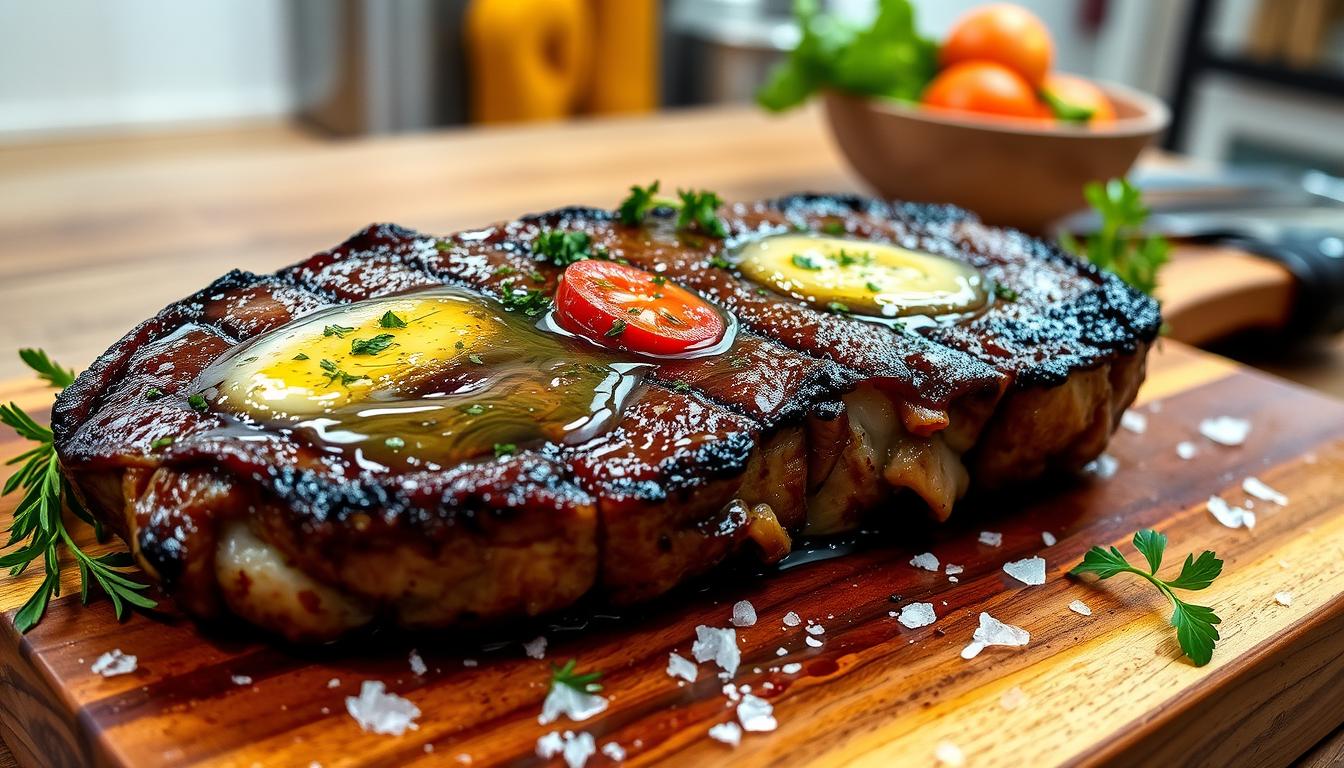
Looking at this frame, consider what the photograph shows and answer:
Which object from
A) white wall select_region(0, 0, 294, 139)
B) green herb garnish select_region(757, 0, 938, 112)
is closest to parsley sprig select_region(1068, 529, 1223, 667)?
green herb garnish select_region(757, 0, 938, 112)

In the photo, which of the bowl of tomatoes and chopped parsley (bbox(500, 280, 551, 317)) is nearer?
chopped parsley (bbox(500, 280, 551, 317))

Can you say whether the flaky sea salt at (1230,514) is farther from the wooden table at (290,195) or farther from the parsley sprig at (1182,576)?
the wooden table at (290,195)

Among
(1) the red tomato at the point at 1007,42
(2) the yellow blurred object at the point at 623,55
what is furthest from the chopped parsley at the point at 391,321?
(2) the yellow blurred object at the point at 623,55

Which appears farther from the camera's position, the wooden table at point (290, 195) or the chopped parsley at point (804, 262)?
the wooden table at point (290, 195)

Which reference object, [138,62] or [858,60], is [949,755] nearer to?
[858,60]

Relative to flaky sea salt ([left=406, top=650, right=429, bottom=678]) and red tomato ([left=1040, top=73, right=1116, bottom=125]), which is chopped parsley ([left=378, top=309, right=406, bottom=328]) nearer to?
flaky sea salt ([left=406, top=650, right=429, bottom=678])

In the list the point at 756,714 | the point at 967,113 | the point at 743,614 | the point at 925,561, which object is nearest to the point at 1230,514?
the point at 925,561
